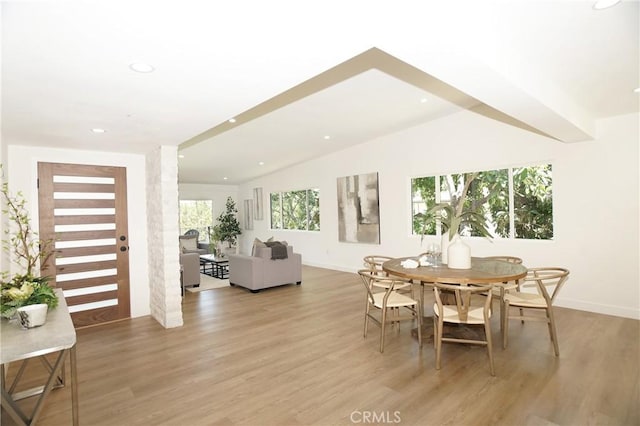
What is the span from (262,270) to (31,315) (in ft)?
13.1

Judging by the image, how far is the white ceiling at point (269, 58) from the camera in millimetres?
1473

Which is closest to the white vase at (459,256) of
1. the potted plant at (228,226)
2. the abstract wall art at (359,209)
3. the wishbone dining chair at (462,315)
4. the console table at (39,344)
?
the wishbone dining chair at (462,315)

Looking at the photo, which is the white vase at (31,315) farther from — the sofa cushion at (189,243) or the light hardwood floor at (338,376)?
the sofa cushion at (189,243)

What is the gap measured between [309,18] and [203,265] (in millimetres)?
7947

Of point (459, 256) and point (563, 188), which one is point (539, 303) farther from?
point (563, 188)

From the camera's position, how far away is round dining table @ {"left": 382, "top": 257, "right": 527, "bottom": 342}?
9.62ft

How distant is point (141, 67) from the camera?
1.92 meters

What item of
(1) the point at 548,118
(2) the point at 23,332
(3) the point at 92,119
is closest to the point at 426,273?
(1) the point at 548,118

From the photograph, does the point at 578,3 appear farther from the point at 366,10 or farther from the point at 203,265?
the point at 203,265

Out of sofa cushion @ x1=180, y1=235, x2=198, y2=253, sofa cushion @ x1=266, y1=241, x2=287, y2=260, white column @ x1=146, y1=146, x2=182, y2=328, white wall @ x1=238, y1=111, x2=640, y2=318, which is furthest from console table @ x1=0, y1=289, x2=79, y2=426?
sofa cushion @ x1=180, y1=235, x2=198, y2=253

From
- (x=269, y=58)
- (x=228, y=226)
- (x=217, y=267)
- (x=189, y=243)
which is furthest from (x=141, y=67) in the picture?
(x=228, y=226)

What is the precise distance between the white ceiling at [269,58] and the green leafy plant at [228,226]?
23.5 ft

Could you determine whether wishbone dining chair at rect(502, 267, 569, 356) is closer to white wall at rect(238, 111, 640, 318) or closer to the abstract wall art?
white wall at rect(238, 111, 640, 318)

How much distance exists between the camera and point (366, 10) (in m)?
1.43
